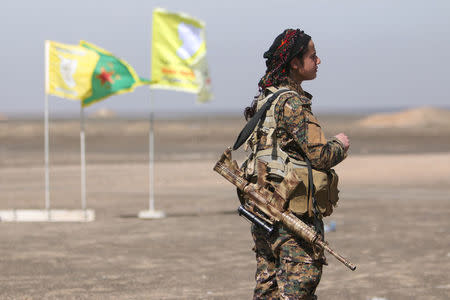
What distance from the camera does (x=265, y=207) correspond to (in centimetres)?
423

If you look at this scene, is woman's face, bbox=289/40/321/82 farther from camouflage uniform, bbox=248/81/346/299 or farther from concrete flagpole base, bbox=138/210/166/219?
concrete flagpole base, bbox=138/210/166/219

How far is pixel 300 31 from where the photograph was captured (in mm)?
4328

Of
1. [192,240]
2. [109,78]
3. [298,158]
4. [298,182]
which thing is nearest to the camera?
[298,182]

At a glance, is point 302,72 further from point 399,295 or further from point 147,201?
point 147,201

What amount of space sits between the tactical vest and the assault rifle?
0.15 ft

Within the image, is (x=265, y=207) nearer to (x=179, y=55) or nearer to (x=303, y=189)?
(x=303, y=189)

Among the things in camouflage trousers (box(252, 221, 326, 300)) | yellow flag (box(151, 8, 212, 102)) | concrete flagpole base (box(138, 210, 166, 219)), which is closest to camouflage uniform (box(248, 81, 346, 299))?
camouflage trousers (box(252, 221, 326, 300))

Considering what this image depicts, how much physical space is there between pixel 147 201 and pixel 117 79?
310cm

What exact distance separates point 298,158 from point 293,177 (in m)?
0.13

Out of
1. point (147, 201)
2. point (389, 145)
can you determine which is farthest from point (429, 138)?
point (147, 201)

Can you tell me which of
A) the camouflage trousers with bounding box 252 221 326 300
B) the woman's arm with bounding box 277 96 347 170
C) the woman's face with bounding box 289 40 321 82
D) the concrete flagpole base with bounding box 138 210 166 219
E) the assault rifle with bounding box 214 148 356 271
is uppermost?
the woman's face with bounding box 289 40 321 82

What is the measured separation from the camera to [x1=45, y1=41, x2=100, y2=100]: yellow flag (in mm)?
12922

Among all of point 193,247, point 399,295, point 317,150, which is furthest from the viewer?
point 193,247

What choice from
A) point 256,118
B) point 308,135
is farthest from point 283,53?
point 308,135
